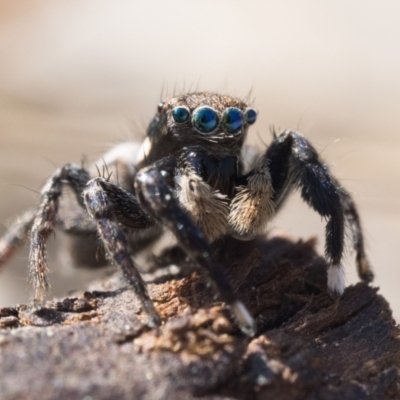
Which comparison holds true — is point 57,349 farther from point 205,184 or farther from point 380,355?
point 380,355

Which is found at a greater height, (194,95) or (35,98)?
(35,98)

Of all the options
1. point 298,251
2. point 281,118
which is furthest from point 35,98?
point 298,251

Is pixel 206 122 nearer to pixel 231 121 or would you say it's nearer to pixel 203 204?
pixel 231 121

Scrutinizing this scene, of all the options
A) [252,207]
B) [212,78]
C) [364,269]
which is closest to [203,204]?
[252,207]

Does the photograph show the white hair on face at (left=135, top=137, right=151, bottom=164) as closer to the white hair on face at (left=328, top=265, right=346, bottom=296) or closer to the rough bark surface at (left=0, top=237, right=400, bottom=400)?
the rough bark surface at (left=0, top=237, right=400, bottom=400)

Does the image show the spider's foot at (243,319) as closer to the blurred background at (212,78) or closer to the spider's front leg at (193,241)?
the spider's front leg at (193,241)

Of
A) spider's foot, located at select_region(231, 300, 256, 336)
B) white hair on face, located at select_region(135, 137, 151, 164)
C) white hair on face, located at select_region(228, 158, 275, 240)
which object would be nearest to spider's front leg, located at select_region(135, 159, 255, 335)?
spider's foot, located at select_region(231, 300, 256, 336)
